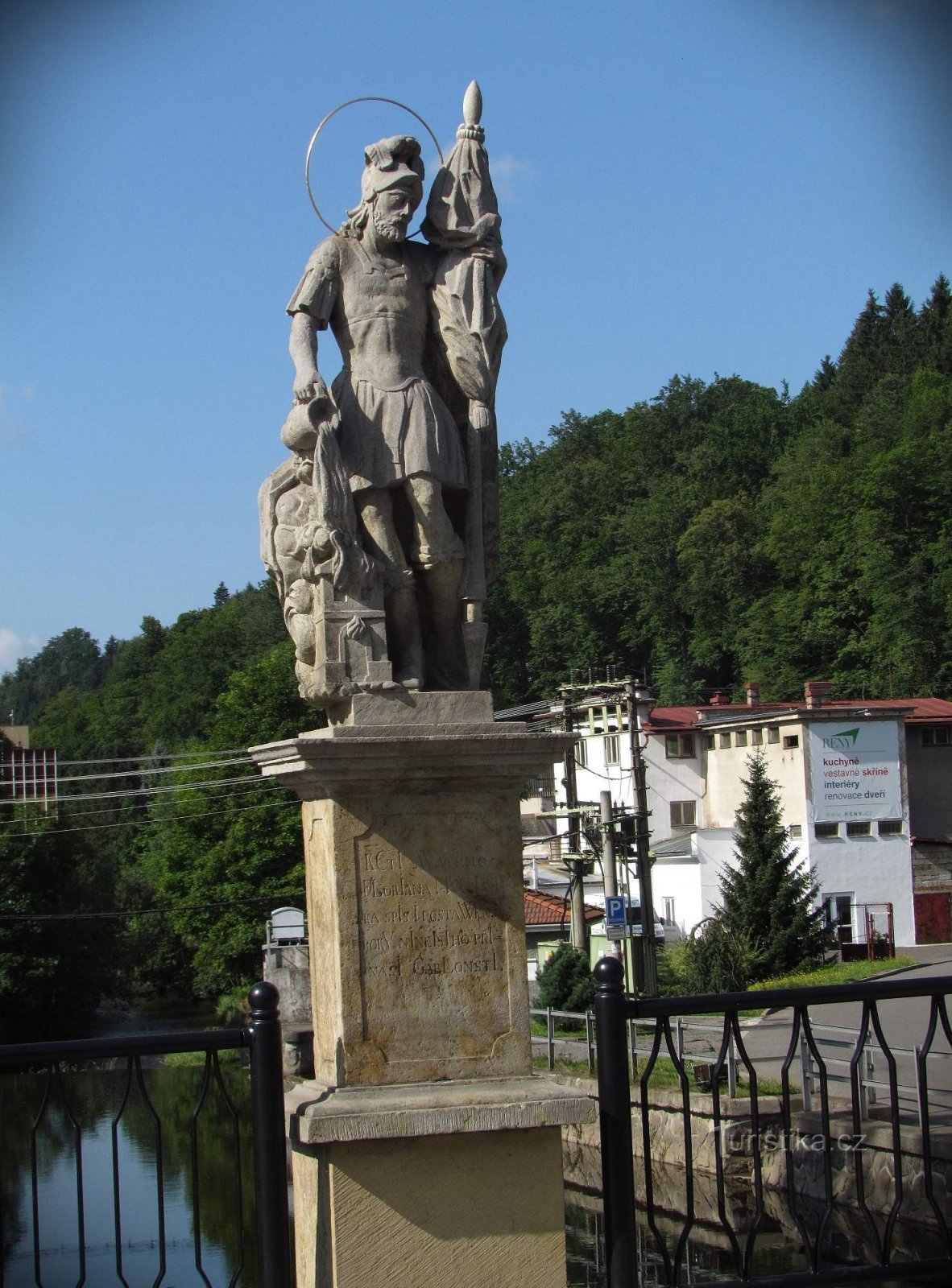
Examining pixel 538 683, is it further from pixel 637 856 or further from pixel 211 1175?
pixel 211 1175

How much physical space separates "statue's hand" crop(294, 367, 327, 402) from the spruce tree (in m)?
28.5

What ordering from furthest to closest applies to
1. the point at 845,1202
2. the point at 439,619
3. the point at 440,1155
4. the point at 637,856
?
the point at 637,856
the point at 845,1202
the point at 439,619
the point at 440,1155

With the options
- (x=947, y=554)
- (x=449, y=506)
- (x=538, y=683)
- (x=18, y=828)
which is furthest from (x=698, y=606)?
(x=449, y=506)

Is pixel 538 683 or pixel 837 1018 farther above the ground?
pixel 538 683

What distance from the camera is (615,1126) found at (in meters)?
4.79

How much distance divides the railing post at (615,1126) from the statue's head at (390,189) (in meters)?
2.55

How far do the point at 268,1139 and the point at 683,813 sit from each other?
4294 cm

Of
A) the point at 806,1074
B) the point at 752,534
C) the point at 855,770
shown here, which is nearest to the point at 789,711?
the point at 855,770

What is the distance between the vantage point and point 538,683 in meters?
68.2

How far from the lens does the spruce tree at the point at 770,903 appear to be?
108ft

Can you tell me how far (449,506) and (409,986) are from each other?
5.34 feet

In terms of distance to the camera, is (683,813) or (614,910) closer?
(614,910)

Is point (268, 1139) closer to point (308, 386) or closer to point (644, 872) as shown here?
point (308, 386)

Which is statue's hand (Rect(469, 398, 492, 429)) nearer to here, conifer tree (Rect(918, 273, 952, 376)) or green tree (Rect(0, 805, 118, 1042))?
green tree (Rect(0, 805, 118, 1042))
